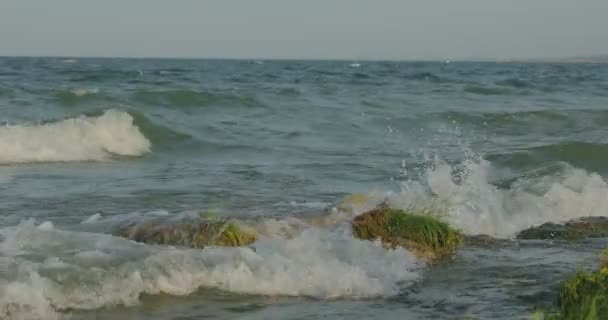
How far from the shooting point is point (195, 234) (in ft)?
27.6

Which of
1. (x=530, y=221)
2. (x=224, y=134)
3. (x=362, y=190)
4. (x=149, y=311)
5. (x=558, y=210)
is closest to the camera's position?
(x=149, y=311)

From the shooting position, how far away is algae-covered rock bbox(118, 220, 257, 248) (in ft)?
27.2

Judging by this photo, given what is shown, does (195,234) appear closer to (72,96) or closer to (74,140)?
(74,140)

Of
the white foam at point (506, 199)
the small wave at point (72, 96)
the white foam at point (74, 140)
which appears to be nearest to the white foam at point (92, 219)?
the white foam at point (506, 199)

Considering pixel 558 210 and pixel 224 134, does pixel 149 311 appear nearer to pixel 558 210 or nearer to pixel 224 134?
pixel 558 210

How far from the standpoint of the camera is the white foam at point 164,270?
6566 mm

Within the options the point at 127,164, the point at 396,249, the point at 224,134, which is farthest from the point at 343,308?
the point at 224,134

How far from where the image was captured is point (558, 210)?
460 inches

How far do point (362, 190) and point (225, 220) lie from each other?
4.64m

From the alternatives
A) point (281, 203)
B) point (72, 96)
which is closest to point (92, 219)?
point (281, 203)

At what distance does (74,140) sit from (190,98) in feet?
36.6

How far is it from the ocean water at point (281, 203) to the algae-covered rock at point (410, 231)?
19 centimetres

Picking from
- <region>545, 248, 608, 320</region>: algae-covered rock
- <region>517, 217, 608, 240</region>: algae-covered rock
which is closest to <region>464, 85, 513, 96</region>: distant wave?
<region>517, 217, 608, 240</region>: algae-covered rock

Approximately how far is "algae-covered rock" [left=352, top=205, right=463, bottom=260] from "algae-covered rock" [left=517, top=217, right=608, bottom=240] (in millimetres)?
1186
